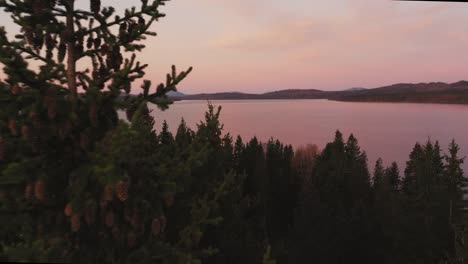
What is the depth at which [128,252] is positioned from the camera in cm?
697

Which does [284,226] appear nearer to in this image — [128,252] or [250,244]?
[250,244]

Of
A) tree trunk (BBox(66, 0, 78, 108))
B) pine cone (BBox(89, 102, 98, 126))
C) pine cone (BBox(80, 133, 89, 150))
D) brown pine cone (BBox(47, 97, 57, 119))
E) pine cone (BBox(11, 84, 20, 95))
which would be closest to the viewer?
pine cone (BBox(11, 84, 20, 95))

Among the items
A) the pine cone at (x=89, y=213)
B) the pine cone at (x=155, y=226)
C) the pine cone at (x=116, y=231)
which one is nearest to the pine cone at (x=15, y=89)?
the pine cone at (x=89, y=213)

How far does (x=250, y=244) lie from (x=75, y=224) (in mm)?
13230

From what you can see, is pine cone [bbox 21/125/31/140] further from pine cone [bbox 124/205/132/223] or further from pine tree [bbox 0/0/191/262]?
pine cone [bbox 124/205/132/223]

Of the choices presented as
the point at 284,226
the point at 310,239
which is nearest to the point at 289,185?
the point at 284,226

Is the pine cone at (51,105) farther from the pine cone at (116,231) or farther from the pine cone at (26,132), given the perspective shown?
the pine cone at (116,231)

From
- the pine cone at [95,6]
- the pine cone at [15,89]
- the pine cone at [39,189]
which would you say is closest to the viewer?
the pine cone at [15,89]

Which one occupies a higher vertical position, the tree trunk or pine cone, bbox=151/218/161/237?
the tree trunk

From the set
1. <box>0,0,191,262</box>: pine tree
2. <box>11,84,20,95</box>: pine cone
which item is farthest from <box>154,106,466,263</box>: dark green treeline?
<box>11,84,20,95</box>: pine cone

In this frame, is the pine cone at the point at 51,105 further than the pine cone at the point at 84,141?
No

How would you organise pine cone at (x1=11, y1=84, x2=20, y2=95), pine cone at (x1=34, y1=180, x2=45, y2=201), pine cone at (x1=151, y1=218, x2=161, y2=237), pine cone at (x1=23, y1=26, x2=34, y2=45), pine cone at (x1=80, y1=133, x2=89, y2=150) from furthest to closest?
pine cone at (x1=23, y1=26, x2=34, y2=45)
pine cone at (x1=80, y1=133, x2=89, y2=150)
pine cone at (x1=151, y1=218, x2=161, y2=237)
pine cone at (x1=34, y1=180, x2=45, y2=201)
pine cone at (x1=11, y1=84, x2=20, y2=95)

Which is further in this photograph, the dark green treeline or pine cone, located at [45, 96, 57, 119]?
the dark green treeline

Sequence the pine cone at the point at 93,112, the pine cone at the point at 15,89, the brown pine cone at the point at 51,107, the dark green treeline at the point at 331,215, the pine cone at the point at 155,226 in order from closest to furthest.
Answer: the pine cone at the point at 15,89 < the brown pine cone at the point at 51,107 < the pine cone at the point at 155,226 < the pine cone at the point at 93,112 < the dark green treeline at the point at 331,215
